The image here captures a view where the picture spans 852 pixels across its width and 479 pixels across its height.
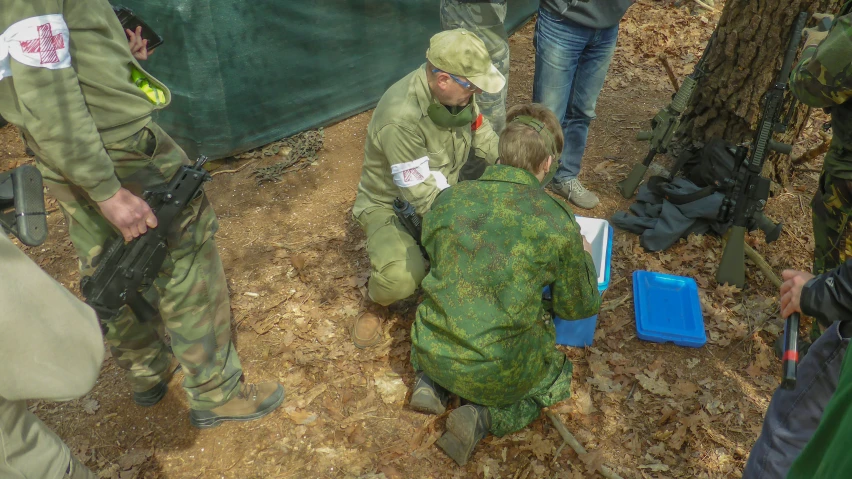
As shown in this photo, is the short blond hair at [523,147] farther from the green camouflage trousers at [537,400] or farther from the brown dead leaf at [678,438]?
the brown dead leaf at [678,438]

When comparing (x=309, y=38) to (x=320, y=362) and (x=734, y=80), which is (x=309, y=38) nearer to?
(x=320, y=362)

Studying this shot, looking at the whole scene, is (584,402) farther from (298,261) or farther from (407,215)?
(298,261)

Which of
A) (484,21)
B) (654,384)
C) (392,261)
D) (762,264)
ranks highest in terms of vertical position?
(484,21)

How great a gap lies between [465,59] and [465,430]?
2.01 meters

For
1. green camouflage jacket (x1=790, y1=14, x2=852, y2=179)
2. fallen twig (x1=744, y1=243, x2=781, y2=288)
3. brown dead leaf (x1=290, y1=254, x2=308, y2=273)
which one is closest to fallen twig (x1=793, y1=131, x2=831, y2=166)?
fallen twig (x1=744, y1=243, x2=781, y2=288)

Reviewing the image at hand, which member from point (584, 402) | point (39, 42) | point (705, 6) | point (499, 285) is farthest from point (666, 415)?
point (705, 6)

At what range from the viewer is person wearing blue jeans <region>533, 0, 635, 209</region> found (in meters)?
4.21

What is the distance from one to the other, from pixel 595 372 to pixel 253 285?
8.07 feet

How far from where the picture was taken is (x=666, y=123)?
4863 millimetres

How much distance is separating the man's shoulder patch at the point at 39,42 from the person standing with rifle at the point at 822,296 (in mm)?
2695

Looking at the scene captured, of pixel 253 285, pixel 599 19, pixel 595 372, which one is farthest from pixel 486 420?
pixel 599 19

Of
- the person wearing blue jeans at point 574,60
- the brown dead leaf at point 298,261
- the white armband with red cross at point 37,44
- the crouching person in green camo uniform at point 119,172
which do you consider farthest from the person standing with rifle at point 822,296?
the brown dead leaf at point 298,261

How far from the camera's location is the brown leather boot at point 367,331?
3.93 meters

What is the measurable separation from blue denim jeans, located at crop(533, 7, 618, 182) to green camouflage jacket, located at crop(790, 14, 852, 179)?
149 cm
